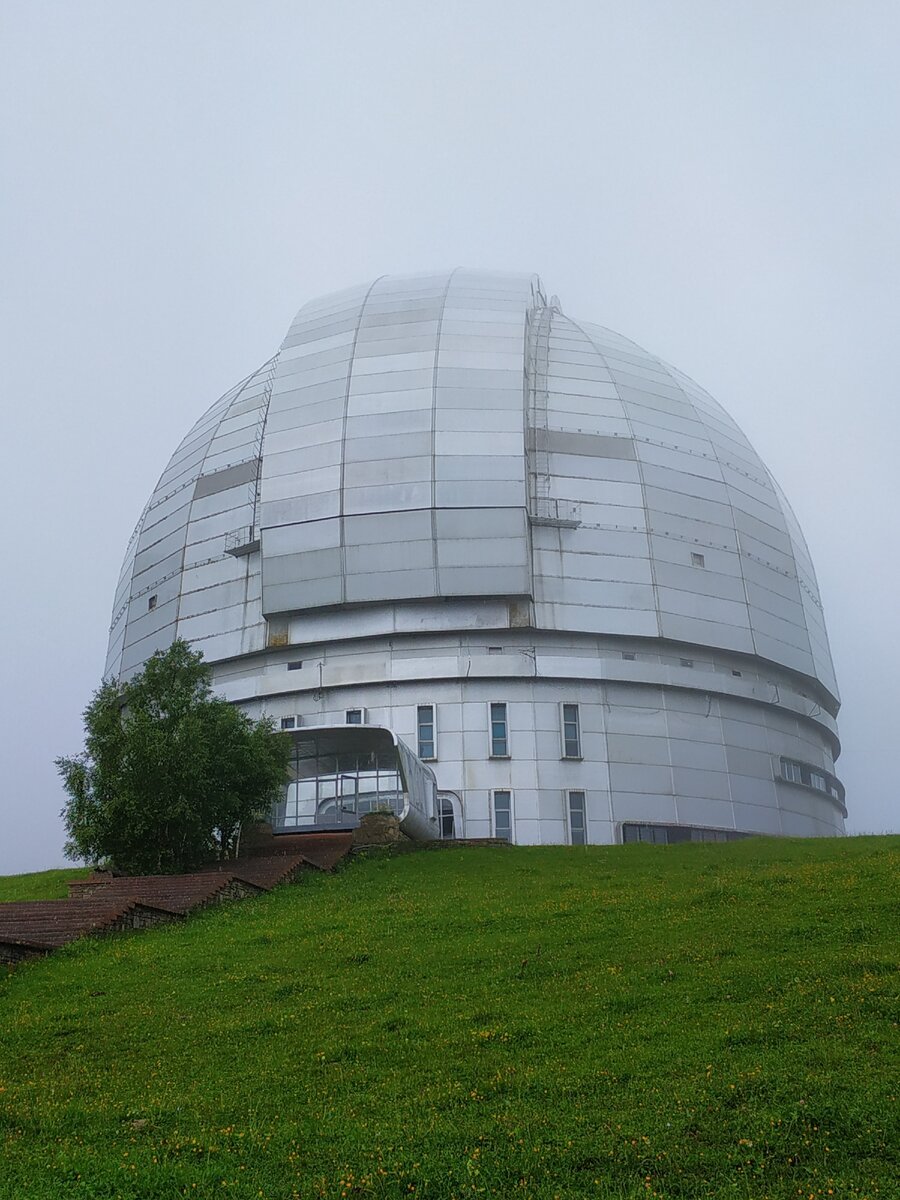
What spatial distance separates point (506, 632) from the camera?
44250 mm

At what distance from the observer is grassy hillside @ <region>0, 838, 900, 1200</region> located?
8.92 metres

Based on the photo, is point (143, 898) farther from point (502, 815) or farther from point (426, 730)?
point (426, 730)

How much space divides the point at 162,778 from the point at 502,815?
15.5 meters

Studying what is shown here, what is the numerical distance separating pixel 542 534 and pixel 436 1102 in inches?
1433

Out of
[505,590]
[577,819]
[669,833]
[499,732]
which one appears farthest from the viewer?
[505,590]

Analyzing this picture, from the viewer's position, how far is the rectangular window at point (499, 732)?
42.8 m

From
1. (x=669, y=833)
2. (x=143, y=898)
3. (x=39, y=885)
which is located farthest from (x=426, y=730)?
(x=143, y=898)

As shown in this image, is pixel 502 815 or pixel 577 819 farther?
pixel 577 819

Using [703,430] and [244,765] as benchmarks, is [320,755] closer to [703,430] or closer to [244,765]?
[244,765]

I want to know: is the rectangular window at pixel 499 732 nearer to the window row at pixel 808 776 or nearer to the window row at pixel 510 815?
the window row at pixel 510 815

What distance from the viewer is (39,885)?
36.0 meters

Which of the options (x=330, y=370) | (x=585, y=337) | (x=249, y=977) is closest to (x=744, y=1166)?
(x=249, y=977)

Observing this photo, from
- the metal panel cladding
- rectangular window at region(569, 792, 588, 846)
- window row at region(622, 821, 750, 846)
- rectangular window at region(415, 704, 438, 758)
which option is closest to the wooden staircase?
rectangular window at region(415, 704, 438, 758)

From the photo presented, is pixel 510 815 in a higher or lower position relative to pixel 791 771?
lower
